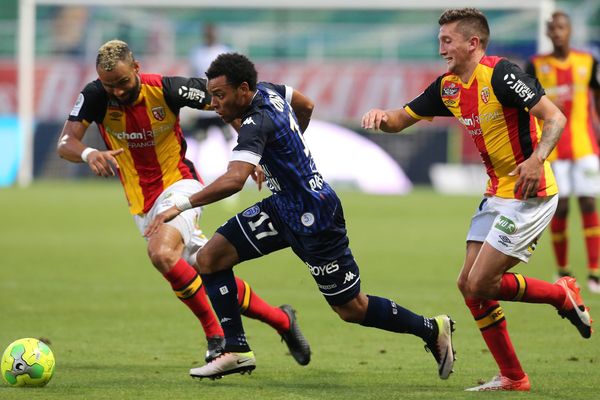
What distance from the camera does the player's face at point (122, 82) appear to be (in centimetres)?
764

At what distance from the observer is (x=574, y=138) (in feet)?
39.0

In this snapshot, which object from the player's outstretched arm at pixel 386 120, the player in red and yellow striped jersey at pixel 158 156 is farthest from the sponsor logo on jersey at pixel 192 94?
the player's outstretched arm at pixel 386 120

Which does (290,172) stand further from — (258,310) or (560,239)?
(560,239)

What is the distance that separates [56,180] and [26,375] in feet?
68.0

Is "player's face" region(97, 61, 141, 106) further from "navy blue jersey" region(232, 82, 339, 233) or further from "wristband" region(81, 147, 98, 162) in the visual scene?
"navy blue jersey" region(232, 82, 339, 233)

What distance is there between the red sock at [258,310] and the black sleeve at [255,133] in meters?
1.46

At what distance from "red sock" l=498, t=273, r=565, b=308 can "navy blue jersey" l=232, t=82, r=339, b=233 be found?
3.77 feet

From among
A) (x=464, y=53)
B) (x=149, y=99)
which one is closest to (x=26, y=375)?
(x=149, y=99)

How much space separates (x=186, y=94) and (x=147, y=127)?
0.38m

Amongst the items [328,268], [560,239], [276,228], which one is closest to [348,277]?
[328,268]

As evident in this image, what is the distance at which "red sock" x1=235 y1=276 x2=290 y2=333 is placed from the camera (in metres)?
7.65

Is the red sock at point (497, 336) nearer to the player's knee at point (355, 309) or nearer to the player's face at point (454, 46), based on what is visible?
Answer: the player's knee at point (355, 309)

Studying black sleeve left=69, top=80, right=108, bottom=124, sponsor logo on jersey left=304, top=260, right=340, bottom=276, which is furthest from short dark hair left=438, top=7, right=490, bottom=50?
black sleeve left=69, top=80, right=108, bottom=124

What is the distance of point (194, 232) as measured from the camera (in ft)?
26.4
